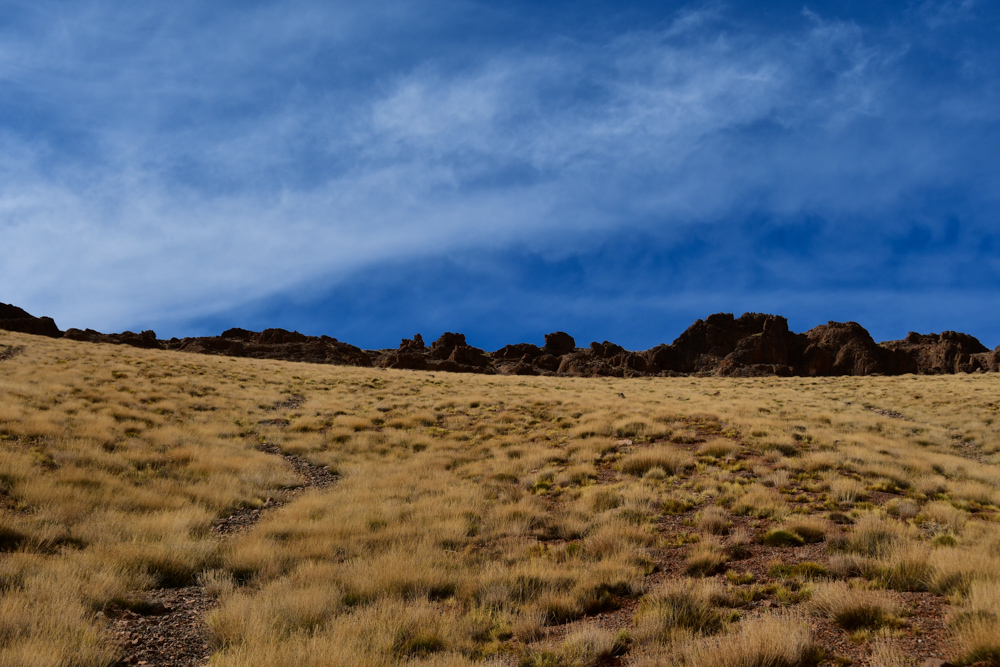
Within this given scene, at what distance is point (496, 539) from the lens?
940 centimetres

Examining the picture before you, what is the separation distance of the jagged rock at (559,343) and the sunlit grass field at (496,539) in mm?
92692

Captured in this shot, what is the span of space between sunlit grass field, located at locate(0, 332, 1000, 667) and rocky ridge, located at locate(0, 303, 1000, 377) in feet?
209

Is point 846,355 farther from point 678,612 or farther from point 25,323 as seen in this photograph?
point 25,323

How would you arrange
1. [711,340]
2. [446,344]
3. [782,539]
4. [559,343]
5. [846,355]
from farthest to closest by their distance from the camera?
[559,343] → [711,340] → [446,344] → [846,355] → [782,539]

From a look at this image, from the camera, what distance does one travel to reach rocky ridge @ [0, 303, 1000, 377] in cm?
8406

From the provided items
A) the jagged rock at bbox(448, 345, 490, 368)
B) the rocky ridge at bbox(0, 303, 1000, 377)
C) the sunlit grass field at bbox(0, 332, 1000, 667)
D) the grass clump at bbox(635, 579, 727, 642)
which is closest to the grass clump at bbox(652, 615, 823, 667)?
the sunlit grass field at bbox(0, 332, 1000, 667)

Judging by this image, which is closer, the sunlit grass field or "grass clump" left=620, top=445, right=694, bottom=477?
the sunlit grass field

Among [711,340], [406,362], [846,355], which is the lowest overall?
[406,362]

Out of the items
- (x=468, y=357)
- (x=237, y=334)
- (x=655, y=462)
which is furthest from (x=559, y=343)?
(x=655, y=462)

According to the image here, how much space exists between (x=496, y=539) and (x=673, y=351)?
339 ft

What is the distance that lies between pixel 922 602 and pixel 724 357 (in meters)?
105

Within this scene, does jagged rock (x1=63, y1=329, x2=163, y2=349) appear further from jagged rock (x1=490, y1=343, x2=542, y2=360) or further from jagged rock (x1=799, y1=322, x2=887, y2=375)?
jagged rock (x1=799, y1=322, x2=887, y2=375)

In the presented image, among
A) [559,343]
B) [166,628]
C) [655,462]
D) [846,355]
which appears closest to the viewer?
[166,628]

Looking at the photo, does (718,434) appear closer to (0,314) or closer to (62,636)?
(62,636)
